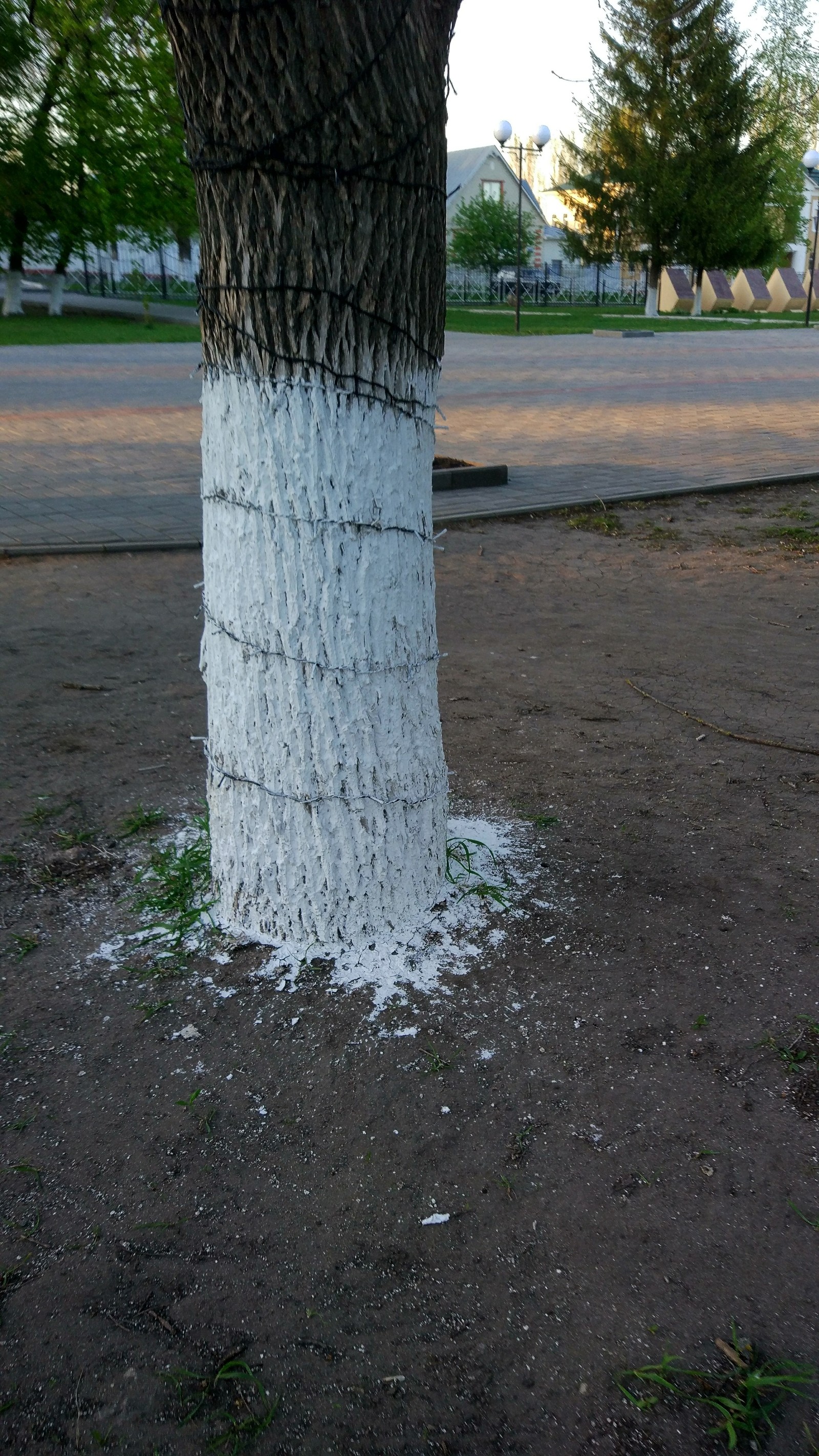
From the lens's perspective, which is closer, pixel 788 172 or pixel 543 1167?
pixel 543 1167

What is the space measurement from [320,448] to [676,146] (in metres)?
43.8

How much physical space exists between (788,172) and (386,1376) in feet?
200

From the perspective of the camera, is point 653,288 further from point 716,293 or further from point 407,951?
point 407,951

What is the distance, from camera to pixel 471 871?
335 cm

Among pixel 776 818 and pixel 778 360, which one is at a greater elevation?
pixel 778 360

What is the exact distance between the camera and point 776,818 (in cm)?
374

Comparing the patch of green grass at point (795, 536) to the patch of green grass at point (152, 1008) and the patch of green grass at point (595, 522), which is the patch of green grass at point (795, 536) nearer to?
the patch of green grass at point (595, 522)

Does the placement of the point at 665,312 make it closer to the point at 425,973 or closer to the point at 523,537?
the point at 523,537

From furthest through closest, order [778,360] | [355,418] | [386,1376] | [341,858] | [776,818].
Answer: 1. [778,360]
2. [776,818]
3. [341,858]
4. [355,418]
5. [386,1376]

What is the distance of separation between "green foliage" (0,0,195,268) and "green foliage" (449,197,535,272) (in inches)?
667

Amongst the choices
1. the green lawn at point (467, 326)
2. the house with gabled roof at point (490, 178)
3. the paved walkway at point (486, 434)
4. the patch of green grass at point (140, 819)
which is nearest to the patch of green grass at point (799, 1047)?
the patch of green grass at point (140, 819)

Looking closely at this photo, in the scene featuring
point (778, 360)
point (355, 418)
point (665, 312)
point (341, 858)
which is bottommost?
point (341, 858)

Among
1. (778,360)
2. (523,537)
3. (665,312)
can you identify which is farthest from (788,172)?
(523,537)

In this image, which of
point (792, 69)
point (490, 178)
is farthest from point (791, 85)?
point (490, 178)
